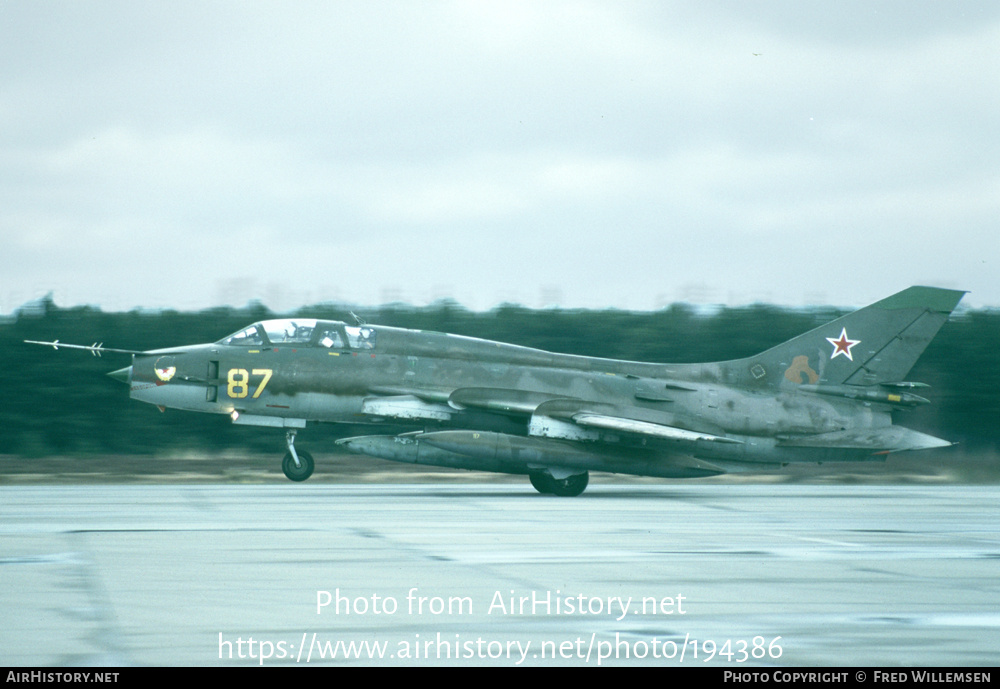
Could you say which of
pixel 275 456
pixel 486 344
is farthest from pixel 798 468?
pixel 275 456

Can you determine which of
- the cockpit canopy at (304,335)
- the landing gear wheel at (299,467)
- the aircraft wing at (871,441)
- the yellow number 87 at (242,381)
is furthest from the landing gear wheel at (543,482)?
the yellow number 87 at (242,381)

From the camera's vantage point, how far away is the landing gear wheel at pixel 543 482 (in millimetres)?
18203

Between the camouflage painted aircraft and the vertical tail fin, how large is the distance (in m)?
0.03

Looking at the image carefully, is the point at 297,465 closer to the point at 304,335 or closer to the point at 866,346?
the point at 304,335

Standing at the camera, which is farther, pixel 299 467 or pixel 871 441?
pixel 871 441

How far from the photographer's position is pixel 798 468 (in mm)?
25281

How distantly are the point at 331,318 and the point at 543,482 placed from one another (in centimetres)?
Answer: 762

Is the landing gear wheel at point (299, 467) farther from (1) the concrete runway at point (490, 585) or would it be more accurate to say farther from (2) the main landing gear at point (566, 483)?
(2) the main landing gear at point (566, 483)

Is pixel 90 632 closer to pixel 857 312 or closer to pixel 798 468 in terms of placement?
pixel 857 312

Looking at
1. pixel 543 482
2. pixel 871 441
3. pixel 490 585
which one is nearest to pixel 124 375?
pixel 543 482

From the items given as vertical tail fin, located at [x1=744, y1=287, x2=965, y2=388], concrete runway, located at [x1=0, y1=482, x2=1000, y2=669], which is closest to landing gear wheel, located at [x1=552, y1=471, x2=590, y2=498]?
concrete runway, located at [x1=0, y1=482, x2=1000, y2=669]

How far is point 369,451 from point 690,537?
6.80 m

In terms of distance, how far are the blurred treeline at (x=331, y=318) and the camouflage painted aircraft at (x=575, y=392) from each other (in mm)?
3469

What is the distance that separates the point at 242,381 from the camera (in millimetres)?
18484
